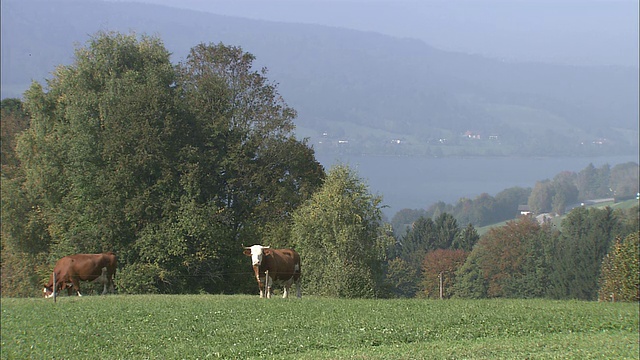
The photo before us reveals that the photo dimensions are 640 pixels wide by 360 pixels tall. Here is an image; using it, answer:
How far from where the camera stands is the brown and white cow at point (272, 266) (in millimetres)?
29672

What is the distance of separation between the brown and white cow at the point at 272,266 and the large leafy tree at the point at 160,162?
1373 cm

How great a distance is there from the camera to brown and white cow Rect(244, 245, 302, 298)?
29672 millimetres

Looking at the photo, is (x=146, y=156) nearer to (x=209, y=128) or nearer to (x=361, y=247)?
(x=209, y=128)

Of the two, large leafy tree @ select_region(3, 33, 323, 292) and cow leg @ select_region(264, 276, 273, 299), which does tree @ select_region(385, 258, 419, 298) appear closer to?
large leafy tree @ select_region(3, 33, 323, 292)

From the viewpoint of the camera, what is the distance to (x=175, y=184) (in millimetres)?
46625

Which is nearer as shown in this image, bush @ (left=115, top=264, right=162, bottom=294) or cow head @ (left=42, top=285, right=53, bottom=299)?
cow head @ (left=42, top=285, right=53, bottom=299)

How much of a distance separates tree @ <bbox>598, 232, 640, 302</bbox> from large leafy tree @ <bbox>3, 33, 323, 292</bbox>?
28.1 meters

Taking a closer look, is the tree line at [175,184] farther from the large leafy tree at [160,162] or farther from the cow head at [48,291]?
the cow head at [48,291]

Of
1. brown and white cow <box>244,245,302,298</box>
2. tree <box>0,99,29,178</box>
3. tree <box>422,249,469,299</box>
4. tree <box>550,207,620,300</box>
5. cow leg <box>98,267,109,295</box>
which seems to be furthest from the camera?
tree <box>422,249,469,299</box>

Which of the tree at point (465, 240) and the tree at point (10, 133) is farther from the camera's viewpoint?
the tree at point (465, 240)

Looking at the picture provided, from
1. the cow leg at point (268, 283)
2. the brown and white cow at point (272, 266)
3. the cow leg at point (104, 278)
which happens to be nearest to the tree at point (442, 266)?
the cow leg at point (104, 278)

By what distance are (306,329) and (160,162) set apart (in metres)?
25.1

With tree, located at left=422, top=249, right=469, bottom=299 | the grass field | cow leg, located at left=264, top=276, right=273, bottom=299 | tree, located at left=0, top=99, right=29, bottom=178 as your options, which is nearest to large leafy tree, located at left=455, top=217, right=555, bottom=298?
tree, located at left=422, top=249, right=469, bottom=299

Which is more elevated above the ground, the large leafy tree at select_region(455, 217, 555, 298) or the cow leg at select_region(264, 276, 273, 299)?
the cow leg at select_region(264, 276, 273, 299)
